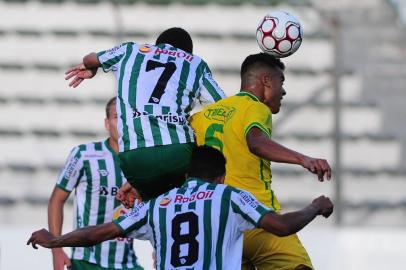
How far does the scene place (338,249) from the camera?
10102mm

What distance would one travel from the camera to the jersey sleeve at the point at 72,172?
7797 mm

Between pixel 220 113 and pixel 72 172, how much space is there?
1.93 metres

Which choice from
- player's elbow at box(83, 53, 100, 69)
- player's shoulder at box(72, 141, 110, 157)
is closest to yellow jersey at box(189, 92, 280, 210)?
player's elbow at box(83, 53, 100, 69)

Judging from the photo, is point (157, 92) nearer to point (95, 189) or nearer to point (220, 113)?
point (220, 113)

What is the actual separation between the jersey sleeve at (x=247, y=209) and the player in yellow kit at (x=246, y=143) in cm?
82

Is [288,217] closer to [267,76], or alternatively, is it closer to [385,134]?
[267,76]

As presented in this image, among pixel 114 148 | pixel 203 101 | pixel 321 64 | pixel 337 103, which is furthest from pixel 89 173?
pixel 321 64

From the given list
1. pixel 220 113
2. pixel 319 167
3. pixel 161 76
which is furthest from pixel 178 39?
pixel 319 167

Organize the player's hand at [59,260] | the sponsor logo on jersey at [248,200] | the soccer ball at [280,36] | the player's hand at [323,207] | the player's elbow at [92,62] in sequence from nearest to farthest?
1. the player's hand at [323,207]
2. the sponsor logo on jersey at [248,200]
3. the player's elbow at [92,62]
4. the soccer ball at [280,36]
5. the player's hand at [59,260]

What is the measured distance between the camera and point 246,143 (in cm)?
596

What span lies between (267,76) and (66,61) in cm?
681

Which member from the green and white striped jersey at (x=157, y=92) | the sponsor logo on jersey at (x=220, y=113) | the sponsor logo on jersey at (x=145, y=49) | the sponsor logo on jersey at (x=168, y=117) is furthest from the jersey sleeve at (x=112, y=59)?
the sponsor logo on jersey at (x=220, y=113)

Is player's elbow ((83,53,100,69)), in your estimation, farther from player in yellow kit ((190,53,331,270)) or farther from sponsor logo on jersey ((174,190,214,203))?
sponsor logo on jersey ((174,190,214,203))

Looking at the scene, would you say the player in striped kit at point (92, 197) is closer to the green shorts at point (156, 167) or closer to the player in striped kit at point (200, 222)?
the green shorts at point (156, 167)
